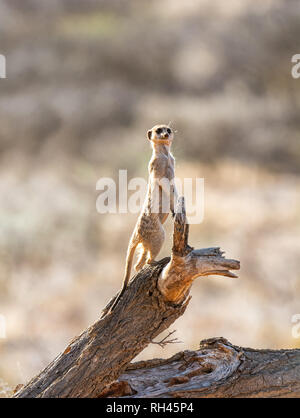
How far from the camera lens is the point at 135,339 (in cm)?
826

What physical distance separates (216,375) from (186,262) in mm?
2197

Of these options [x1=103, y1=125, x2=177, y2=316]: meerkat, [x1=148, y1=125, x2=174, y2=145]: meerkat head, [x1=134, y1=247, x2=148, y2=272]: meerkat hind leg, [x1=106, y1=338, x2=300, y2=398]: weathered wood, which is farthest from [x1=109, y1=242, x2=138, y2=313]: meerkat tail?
[x1=148, y1=125, x2=174, y2=145]: meerkat head

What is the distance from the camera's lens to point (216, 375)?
8875 mm

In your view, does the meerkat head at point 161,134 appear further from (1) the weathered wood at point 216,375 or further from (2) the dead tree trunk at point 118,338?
(1) the weathered wood at point 216,375

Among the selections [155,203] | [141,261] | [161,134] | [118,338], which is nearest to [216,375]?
[118,338]

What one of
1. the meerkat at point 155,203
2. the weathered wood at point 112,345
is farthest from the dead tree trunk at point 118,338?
the meerkat at point 155,203

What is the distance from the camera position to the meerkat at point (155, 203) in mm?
8656

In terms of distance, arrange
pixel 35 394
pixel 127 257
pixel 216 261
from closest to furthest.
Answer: pixel 216 261
pixel 35 394
pixel 127 257

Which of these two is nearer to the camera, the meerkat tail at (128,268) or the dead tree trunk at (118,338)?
the dead tree trunk at (118,338)

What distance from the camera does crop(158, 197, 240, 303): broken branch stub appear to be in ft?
24.9

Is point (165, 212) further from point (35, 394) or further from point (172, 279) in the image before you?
point (35, 394)

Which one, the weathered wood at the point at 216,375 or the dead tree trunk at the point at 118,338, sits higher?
the dead tree trunk at the point at 118,338
